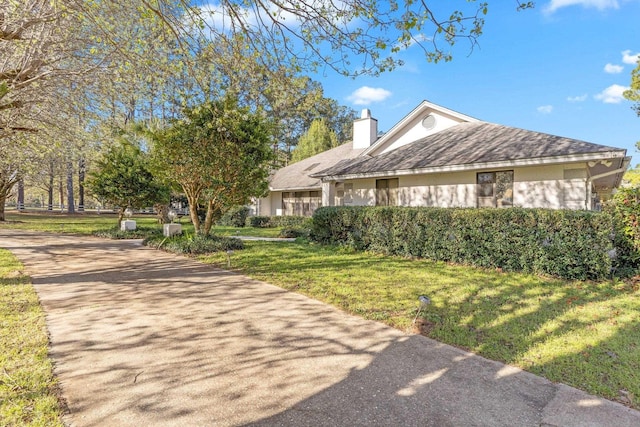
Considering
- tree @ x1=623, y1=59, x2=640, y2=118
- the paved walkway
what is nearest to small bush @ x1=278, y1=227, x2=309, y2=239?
the paved walkway

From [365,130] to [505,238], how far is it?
13623 mm

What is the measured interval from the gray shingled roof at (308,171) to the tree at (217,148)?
944cm

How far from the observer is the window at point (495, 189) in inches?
443

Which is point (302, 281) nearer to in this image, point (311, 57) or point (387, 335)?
point (387, 335)

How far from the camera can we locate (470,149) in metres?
12.1

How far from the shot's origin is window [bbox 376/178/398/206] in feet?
46.2

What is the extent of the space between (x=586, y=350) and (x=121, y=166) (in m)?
16.5

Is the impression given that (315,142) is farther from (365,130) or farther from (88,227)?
(88,227)

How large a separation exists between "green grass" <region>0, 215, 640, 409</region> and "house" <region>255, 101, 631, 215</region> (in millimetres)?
4039

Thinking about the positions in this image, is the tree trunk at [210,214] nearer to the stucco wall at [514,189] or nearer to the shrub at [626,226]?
the stucco wall at [514,189]

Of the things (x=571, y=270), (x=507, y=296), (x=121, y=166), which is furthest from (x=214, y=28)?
(x=121, y=166)

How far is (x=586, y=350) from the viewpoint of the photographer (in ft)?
12.8

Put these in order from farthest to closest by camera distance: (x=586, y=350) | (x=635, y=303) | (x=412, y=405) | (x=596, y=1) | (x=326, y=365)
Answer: (x=596, y=1)
(x=635, y=303)
(x=586, y=350)
(x=326, y=365)
(x=412, y=405)

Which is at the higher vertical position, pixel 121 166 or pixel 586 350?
pixel 121 166
